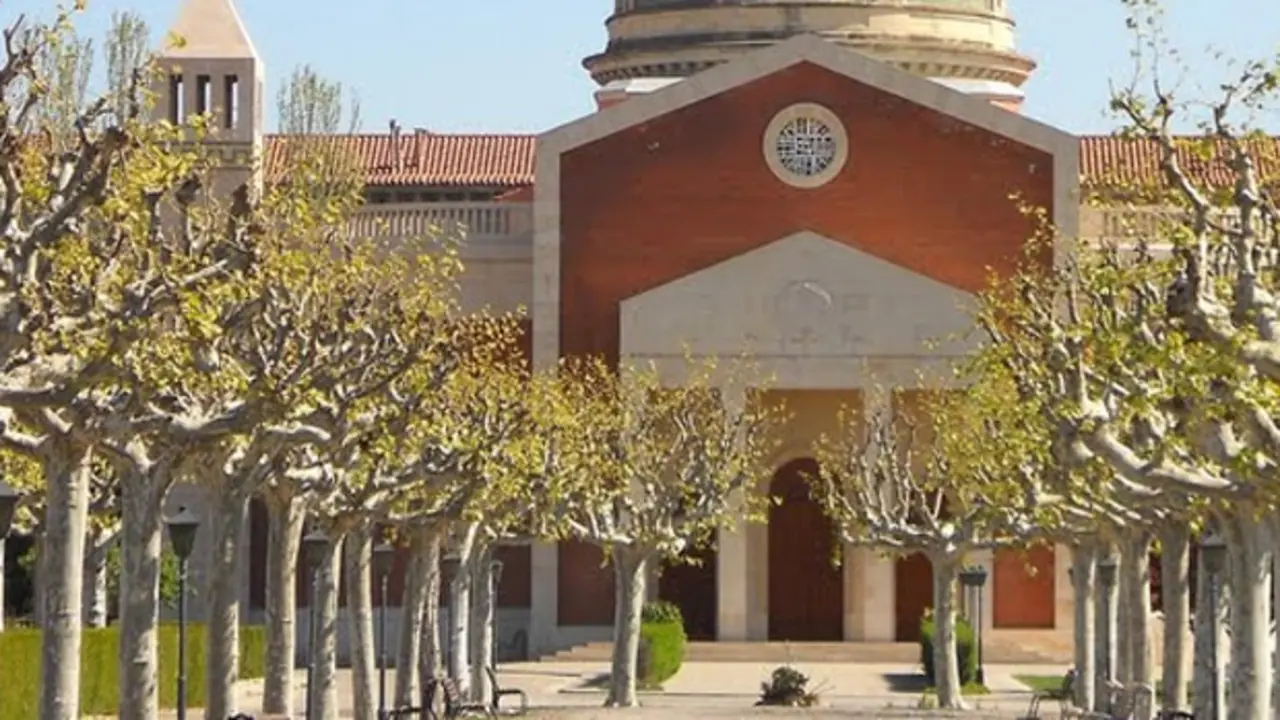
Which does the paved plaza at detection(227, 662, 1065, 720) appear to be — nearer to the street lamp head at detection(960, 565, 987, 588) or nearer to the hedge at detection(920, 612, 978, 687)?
the hedge at detection(920, 612, 978, 687)

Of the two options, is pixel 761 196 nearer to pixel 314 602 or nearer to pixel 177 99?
pixel 177 99

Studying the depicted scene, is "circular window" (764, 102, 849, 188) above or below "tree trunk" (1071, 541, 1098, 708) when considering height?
above

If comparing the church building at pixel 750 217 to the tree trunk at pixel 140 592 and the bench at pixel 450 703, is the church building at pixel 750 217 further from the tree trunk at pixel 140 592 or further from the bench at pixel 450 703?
the tree trunk at pixel 140 592

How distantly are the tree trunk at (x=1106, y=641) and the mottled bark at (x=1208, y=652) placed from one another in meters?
11.3

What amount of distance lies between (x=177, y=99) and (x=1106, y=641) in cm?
3595

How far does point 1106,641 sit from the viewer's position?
5897cm

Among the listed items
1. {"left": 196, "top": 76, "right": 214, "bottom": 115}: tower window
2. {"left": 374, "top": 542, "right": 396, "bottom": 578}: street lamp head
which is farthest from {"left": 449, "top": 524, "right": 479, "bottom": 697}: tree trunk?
{"left": 196, "top": 76, "right": 214, "bottom": 115}: tower window

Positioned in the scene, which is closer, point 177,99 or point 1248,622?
point 1248,622

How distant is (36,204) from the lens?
31.1 metres

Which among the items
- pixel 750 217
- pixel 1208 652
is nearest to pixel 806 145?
pixel 750 217

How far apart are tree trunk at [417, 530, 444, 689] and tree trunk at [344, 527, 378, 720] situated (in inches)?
155

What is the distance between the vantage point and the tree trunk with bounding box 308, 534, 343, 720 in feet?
154

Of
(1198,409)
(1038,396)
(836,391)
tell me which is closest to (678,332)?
(836,391)

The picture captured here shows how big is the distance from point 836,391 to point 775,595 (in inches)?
217
